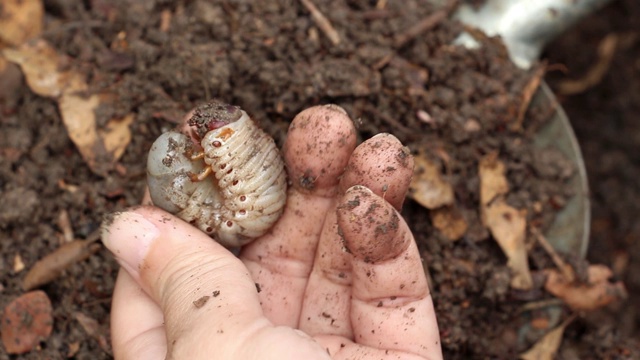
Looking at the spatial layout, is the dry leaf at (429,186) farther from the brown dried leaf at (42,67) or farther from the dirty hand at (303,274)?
the brown dried leaf at (42,67)

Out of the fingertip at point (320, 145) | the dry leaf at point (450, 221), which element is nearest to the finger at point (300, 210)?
the fingertip at point (320, 145)

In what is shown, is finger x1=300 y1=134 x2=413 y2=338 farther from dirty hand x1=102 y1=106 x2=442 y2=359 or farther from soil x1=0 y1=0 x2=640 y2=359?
soil x1=0 y1=0 x2=640 y2=359

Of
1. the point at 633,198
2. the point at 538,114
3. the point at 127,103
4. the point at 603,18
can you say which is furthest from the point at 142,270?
the point at 603,18

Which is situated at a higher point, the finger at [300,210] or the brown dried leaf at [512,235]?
the finger at [300,210]

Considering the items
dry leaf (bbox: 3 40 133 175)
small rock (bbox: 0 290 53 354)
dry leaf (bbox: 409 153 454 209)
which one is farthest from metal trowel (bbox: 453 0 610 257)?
small rock (bbox: 0 290 53 354)

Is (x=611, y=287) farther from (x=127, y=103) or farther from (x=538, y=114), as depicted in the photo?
(x=127, y=103)

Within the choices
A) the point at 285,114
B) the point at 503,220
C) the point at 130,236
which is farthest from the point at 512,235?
the point at 130,236

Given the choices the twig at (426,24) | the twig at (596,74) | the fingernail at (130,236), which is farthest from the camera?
the twig at (596,74)
